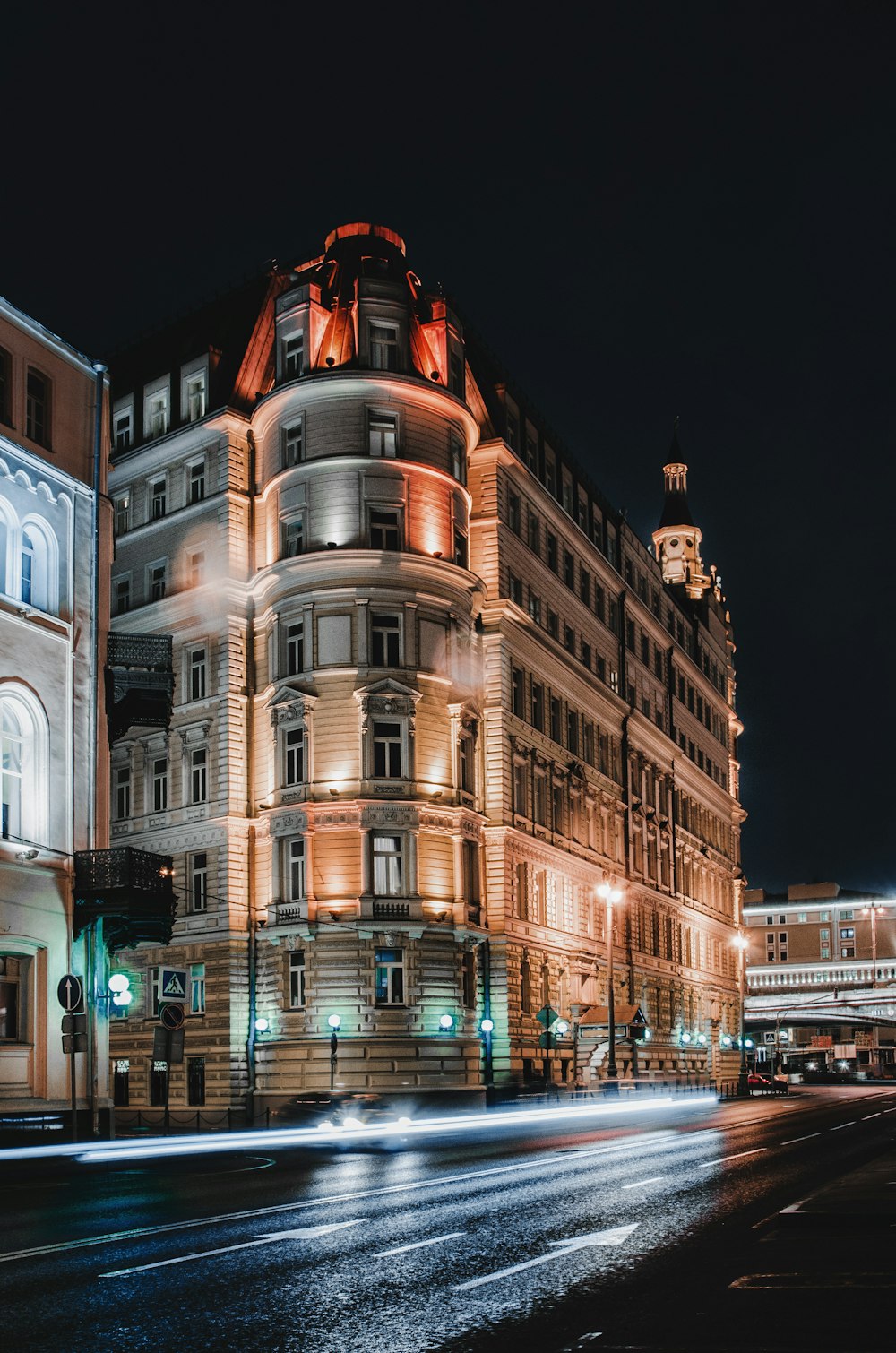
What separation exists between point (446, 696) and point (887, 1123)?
21.2 meters

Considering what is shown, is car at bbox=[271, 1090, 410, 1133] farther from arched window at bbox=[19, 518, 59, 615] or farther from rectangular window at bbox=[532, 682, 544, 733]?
rectangular window at bbox=[532, 682, 544, 733]

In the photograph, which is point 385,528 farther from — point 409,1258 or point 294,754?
point 409,1258

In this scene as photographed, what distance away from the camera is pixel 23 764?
34375 millimetres

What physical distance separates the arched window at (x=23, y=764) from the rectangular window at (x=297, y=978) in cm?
2037

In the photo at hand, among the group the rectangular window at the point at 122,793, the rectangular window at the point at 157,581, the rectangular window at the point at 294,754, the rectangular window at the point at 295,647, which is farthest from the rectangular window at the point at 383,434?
the rectangular window at the point at 122,793

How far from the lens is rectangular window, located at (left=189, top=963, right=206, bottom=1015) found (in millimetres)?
55656

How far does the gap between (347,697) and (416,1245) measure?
39536 millimetres

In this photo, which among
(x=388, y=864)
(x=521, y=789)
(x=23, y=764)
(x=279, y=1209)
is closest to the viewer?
(x=279, y=1209)

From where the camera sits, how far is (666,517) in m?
119

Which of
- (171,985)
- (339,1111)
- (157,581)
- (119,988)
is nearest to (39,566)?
(119,988)

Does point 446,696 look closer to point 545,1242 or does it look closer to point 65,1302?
point 545,1242

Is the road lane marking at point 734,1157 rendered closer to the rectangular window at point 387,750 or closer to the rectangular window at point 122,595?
the rectangular window at point 387,750

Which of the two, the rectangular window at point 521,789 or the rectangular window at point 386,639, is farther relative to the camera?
the rectangular window at point 521,789

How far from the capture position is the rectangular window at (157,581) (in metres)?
61.1
